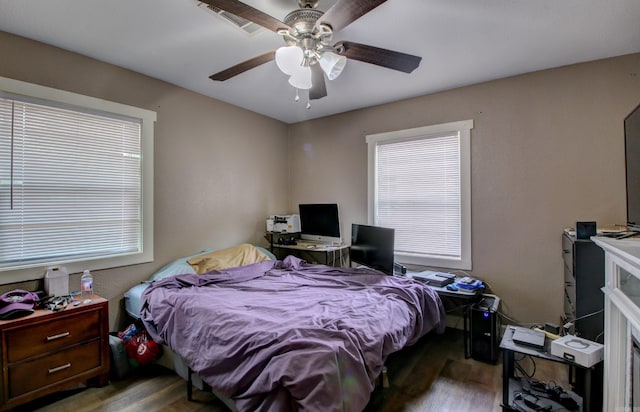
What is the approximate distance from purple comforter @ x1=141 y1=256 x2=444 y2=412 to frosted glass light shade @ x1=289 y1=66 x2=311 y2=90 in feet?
4.90

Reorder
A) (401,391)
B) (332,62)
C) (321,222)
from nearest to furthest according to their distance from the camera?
(332,62) → (401,391) → (321,222)

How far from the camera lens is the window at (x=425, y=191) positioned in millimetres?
3184

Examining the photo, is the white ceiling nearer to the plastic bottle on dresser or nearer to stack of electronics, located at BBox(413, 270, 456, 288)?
the plastic bottle on dresser

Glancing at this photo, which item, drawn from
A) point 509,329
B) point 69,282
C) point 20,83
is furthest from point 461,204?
point 20,83

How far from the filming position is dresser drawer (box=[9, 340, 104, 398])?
1.91m

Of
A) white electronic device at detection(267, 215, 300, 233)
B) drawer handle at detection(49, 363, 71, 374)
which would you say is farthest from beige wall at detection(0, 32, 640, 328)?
drawer handle at detection(49, 363, 71, 374)

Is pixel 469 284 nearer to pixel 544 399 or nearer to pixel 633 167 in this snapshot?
pixel 544 399

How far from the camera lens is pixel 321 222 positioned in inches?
154

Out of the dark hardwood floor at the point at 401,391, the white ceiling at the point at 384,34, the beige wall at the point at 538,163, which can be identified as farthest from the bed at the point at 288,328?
the white ceiling at the point at 384,34

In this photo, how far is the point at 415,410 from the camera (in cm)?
197

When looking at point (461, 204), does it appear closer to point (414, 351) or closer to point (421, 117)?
point (421, 117)

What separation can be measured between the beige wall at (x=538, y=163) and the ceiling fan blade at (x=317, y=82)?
Answer: 1.61 meters

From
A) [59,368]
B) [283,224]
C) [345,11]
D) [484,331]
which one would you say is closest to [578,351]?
[484,331]

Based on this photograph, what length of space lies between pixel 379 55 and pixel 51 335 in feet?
9.36
